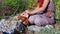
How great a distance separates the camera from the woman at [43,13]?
3.30 metres

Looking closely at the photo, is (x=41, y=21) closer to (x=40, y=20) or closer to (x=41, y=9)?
(x=40, y=20)

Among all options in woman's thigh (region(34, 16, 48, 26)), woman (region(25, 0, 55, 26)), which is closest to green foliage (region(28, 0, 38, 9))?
woman (region(25, 0, 55, 26))

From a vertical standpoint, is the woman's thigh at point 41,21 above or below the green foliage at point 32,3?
below

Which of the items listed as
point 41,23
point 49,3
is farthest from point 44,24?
point 49,3

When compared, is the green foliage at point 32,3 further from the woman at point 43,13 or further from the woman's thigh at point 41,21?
the woman's thigh at point 41,21

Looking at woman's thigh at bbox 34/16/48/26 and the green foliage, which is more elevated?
the green foliage

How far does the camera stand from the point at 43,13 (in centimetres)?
334

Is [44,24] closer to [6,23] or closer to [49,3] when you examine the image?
[49,3]

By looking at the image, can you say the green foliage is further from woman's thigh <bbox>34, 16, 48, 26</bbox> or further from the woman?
woman's thigh <bbox>34, 16, 48, 26</bbox>

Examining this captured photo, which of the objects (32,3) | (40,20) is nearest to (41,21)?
(40,20)

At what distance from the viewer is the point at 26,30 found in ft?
10.8

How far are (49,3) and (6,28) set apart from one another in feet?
2.05

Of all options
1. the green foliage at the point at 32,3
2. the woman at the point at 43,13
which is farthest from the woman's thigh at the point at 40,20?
the green foliage at the point at 32,3

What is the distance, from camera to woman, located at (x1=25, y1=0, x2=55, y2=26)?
10.8ft
